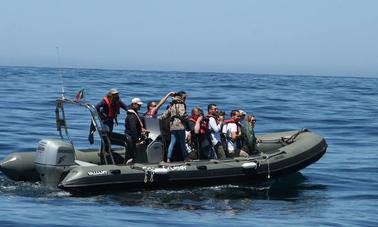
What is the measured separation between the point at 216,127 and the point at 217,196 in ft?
4.85

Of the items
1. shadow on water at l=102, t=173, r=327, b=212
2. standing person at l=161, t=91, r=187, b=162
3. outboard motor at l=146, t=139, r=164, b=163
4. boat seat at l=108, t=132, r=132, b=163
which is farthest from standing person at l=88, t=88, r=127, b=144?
shadow on water at l=102, t=173, r=327, b=212

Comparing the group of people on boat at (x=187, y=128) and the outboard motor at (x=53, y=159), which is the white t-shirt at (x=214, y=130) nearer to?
the group of people on boat at (x=187, y=128)

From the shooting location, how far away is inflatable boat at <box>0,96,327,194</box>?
1606cm

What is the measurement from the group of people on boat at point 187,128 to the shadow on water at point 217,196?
75cm

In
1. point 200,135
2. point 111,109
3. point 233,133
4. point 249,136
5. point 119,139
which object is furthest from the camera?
point 249,136

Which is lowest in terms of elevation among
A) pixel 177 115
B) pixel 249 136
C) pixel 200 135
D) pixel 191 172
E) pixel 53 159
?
pixel 191 172

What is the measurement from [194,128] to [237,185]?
1.52m

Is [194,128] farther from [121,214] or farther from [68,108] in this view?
[68,108]

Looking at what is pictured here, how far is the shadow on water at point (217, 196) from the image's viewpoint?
15.8 metres

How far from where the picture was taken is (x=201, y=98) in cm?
4288

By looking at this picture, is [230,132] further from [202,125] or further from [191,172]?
[191,172]

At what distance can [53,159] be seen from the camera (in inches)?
634

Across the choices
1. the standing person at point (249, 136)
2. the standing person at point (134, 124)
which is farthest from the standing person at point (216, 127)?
the standing person at point (134, 124)

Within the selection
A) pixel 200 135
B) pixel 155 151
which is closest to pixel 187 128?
pixel 200 135
